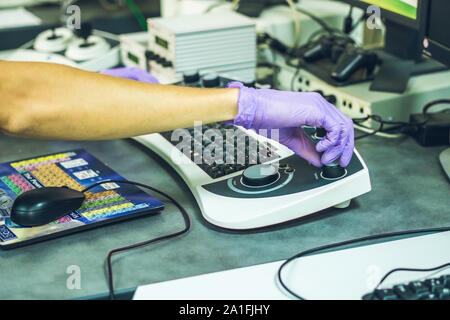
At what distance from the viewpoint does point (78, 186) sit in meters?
0.96

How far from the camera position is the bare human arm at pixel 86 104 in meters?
0.81

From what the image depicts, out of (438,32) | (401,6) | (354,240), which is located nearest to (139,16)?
(401,6)

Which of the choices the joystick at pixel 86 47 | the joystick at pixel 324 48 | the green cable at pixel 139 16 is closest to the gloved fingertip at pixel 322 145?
the joystick at pixel 324 48

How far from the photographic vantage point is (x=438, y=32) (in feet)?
3.38

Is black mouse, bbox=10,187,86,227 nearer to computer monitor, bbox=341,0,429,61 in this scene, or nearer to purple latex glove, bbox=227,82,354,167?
purple latex glove, bbox=227,82,354,167

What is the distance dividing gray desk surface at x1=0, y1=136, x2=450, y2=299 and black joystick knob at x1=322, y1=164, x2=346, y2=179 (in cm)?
6

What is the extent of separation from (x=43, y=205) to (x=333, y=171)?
0.44m

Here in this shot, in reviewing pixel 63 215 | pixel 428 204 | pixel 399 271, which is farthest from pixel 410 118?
pixel 63 215

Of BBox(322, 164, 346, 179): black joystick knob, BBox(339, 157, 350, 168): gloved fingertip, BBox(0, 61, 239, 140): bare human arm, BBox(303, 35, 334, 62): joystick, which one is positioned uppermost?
BBox(0, 61, 239, 140): bare human arm

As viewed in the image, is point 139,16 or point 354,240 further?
point 139,16

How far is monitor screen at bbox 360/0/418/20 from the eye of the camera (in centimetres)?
108

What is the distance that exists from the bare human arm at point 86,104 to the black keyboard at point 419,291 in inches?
14.4

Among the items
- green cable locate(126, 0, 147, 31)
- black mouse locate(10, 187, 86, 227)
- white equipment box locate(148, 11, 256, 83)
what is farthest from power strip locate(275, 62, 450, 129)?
green cable locate(126, 0, 147, 31)

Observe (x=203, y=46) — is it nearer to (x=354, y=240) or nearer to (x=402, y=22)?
(x=402, y=22)
